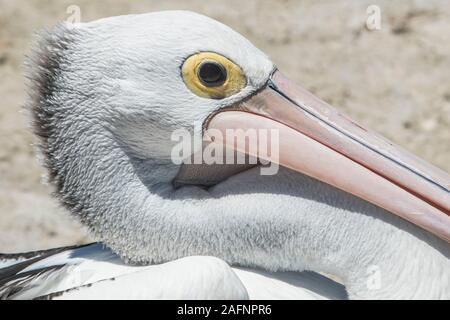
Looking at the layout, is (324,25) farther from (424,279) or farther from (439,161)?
(424,279)

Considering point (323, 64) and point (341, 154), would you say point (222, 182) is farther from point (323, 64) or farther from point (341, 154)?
point (323, 64)

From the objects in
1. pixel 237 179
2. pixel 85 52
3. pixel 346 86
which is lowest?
pixel 237 179

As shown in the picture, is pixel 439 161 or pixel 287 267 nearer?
pixel 287 267

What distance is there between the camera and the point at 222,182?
2.98 metres

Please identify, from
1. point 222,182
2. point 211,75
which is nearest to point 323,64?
point 222,182

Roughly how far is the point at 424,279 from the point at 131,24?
3.97 feet

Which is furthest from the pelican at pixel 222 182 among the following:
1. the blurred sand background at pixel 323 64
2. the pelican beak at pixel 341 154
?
the blurred sand background at pixel 323 64

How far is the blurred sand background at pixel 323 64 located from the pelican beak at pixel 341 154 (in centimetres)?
227

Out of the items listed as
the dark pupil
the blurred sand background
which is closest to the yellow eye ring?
the dark pupil

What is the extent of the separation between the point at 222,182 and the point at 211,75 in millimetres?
376

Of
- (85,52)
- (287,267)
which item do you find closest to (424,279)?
(287,267)

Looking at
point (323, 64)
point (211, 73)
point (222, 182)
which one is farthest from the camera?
point (323, 64)

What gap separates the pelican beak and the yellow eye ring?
7 centimetres

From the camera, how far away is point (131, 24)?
2.87 m
